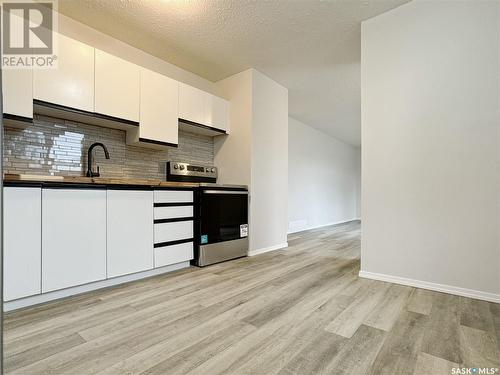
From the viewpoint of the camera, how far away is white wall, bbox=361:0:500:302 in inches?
A: 75.4

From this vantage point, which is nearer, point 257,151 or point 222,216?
point 222,216

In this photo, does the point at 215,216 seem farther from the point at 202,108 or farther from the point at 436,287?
the point at 436,287

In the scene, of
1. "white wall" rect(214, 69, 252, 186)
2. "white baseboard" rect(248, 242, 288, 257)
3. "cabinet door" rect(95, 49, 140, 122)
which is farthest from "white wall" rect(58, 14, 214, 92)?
"white baseboard" rect(248, 242, 288, 257)

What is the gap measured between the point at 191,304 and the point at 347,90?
12.8 feet

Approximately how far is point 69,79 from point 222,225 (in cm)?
195

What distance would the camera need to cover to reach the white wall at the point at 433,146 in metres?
1.92

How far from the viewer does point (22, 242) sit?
1671 millimetres

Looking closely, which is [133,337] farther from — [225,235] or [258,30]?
[258,30]

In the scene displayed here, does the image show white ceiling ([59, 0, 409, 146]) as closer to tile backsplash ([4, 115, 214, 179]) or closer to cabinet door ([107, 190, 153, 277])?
tile backsplash ([4, 115, 214, 179])

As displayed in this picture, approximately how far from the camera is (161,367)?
114 centimetres

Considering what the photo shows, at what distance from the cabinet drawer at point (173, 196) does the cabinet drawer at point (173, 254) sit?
1.47 feet

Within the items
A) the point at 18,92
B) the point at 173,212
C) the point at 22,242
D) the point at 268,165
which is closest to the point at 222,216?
the point at 173,212

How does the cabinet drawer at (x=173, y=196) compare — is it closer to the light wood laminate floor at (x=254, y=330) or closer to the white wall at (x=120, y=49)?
the light wood laminate floor at (x=254, y=330)

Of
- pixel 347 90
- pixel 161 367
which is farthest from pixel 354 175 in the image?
pixel 161 367
